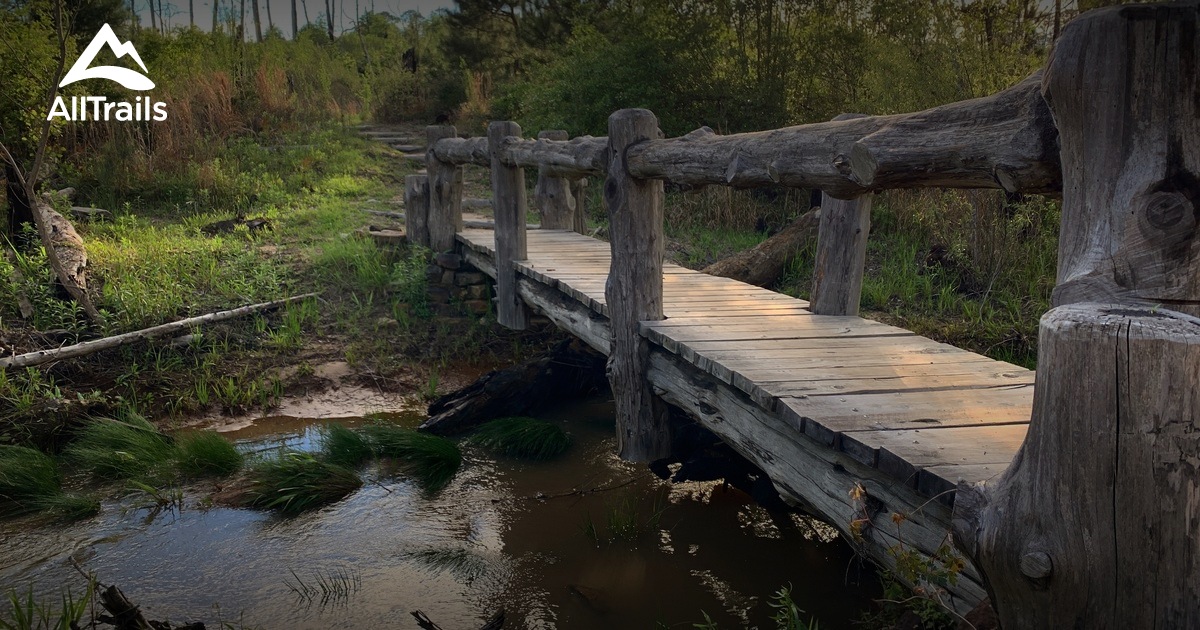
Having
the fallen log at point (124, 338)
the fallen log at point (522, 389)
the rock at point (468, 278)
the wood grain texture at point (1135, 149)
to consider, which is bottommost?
the fallen log at point (522, 389)

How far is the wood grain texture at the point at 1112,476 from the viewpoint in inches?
62.3

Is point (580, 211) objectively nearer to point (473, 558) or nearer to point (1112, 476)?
point (473, 558)

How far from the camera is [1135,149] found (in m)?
1.65

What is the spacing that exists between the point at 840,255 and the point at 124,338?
4964 mm

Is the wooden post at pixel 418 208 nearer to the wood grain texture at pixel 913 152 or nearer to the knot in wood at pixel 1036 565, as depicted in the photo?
the wood grain texture at pixel 913 152

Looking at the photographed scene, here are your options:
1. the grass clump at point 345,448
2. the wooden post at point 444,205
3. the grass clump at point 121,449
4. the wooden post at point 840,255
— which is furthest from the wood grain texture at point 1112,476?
the wooden post at point 444,205

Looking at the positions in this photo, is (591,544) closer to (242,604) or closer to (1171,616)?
(242,604)

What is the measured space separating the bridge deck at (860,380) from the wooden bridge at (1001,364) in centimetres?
1

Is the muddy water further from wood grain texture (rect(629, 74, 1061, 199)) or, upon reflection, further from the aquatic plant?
wood grain texture (rect(629, 74, 1061, 199))

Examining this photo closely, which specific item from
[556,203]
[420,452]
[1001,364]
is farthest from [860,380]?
[556,203]

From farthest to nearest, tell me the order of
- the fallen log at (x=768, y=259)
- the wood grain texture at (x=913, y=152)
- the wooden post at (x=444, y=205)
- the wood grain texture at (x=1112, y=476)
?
the wooden post at (x=444, y=205)
the fallen log at (x=768, y=259)
the wood grain texture at (x=913, y=152)
the wood grain texture at (x=1112, y=476)

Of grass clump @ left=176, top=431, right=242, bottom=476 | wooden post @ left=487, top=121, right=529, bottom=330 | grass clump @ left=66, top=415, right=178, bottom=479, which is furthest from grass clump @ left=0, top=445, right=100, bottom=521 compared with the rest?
wooden post @ left=487, top=121, right=529, bottom=330

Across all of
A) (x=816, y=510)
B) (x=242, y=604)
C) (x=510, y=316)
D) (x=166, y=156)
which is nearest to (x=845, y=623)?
(x=816, y=510)

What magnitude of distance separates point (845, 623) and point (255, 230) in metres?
7.28
